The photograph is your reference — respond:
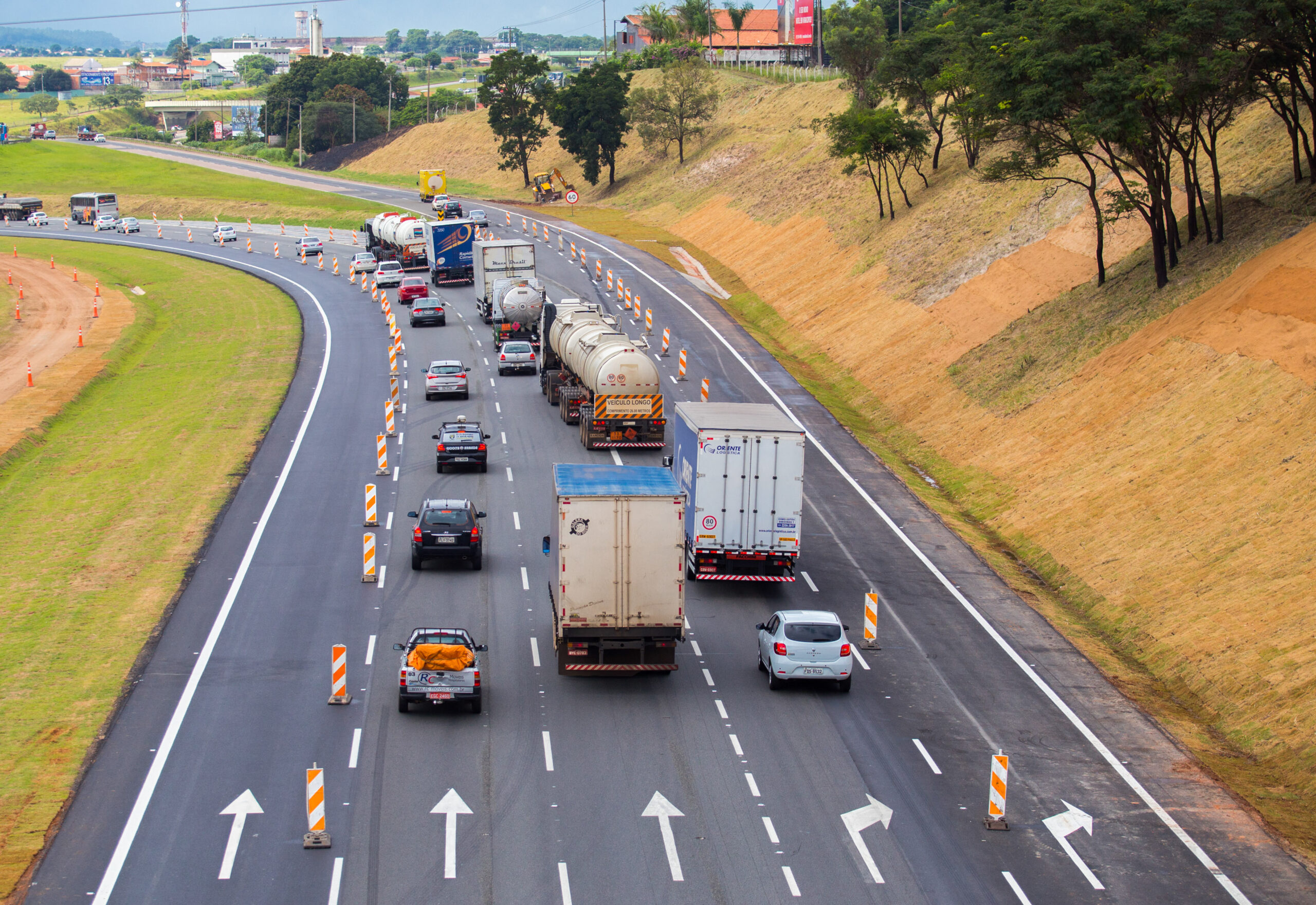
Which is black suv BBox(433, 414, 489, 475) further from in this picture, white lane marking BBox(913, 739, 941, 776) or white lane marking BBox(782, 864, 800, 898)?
white lane marking BBox(782, 864, 800, 898)

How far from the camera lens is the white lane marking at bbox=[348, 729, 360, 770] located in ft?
75.1

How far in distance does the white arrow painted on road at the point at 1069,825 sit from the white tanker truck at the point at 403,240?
226 ft

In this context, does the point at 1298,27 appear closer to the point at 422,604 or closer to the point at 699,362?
the point at 699,362

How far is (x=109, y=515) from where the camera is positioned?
127ft

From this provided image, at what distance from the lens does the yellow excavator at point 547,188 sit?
129m

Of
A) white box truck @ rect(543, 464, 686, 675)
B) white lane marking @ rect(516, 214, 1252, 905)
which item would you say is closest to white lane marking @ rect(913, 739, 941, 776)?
white lane marking @ rect(516, 214, 1252, 905)

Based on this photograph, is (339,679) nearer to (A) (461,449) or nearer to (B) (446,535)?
(B) (446,535)

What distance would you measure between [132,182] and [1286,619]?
14653 centimetres

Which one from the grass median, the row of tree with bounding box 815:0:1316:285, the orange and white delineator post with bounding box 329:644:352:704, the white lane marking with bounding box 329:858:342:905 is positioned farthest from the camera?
the row of tree with bounding box 815:0:1316:285

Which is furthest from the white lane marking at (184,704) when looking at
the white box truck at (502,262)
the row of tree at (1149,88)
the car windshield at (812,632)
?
the row of tree at (1149,88)

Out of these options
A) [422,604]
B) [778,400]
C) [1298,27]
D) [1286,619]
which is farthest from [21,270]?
[1286,619]

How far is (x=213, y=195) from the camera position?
452ft

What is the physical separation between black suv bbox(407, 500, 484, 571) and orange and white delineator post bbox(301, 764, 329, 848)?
43.8 feet

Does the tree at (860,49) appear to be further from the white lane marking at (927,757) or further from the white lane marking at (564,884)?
the white lane marking at (564,884)
